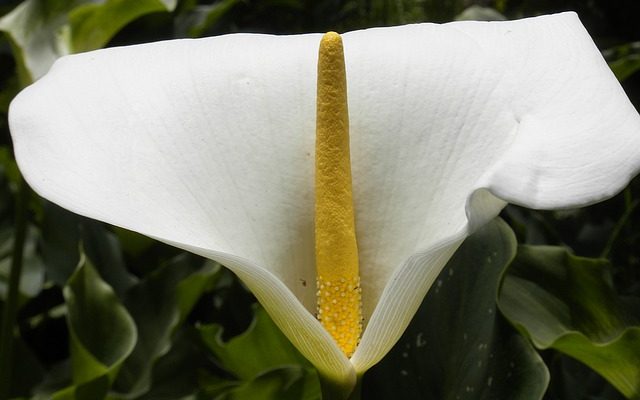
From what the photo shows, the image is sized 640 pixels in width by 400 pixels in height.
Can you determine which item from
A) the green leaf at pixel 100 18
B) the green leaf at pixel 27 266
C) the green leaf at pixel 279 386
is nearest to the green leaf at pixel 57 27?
the green leaf at pixel 100 18

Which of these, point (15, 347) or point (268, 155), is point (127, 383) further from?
point (268, 155)

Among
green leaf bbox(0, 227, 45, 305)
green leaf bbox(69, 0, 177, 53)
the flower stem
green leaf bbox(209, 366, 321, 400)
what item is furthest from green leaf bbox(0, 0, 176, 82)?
green leaf bbox(209, 366, 321, 400)

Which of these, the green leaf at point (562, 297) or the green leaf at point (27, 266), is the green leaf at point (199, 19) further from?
the green leaf at point (562, 297)

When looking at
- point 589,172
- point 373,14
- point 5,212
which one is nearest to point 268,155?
point 589,172

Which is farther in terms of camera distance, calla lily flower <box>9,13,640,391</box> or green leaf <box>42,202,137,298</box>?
green leaf <box>42,202,137,298</box>

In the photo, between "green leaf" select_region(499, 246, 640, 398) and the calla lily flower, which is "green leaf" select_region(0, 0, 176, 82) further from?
"green leaf" select_region(499, 246, 640, 398)

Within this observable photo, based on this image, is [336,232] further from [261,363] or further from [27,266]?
[27,266]
